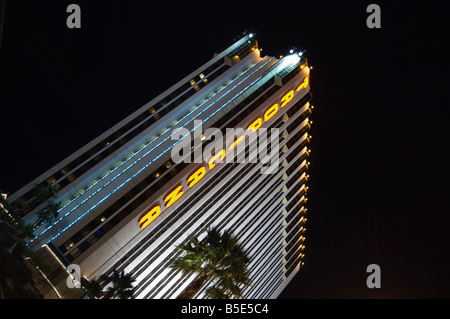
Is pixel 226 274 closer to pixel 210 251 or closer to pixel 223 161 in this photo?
pixel 210 251

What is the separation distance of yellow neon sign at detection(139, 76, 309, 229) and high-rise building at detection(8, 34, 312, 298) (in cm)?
20

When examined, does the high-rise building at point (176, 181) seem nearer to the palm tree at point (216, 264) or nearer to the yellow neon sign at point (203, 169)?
the yellow neon sign at point (203, 169)

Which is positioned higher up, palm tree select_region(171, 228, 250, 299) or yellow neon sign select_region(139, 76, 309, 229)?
yellow neon sign select_region(139, 76, 309, 229)

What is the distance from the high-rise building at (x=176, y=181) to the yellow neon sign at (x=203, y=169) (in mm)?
203

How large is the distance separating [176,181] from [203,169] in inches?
202

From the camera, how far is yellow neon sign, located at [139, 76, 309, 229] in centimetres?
4791

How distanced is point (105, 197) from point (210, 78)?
3059 centimetres

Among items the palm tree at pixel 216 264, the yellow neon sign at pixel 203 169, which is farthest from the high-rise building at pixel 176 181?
the palm tree at pixel 216 264

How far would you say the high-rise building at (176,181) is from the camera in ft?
144
